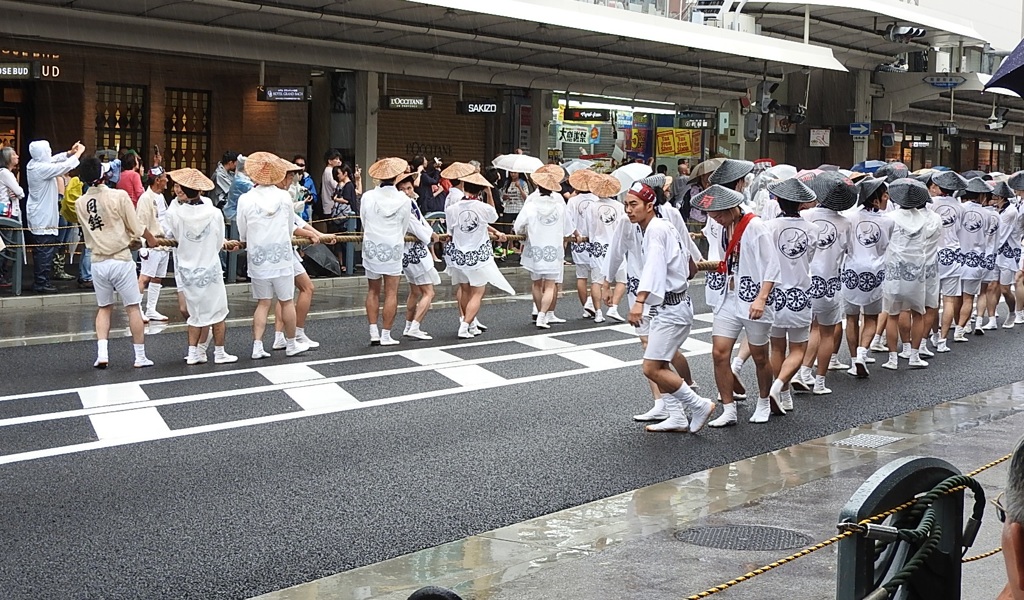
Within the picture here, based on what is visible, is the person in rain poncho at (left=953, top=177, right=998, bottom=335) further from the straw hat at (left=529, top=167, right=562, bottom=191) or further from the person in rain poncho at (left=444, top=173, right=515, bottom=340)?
the person in rain poncho at (left=444, top=173, right=515, bottom=340)

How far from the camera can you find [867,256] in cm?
1341

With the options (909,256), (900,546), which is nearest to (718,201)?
(909,256)

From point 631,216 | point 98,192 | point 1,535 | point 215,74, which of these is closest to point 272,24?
point 215,74

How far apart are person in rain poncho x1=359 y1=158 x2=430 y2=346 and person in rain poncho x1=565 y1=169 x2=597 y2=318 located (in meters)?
2.81

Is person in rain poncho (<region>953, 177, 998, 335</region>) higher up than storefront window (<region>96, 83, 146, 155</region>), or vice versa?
storefront window (<region>96, 83, 146, 155</region>)

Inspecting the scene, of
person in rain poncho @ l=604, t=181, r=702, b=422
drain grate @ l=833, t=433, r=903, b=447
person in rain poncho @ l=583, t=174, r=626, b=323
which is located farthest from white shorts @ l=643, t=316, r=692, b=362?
person in rain poncho @ l=583, t=174, r=626, b=323

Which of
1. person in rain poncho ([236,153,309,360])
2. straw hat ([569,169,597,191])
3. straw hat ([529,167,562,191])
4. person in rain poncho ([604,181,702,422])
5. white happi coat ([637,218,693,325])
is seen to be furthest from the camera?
straw hat ([529,167,562,191])

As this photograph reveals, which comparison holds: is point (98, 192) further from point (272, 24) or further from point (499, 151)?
point (499, 151)

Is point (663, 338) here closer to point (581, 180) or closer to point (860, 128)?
point (581, 180)

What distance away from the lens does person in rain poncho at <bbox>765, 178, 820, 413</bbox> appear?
1100cm

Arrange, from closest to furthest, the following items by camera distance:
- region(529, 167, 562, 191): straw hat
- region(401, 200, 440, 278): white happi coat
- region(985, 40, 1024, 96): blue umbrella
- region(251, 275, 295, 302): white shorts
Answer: region(985, 40, 1024, 96): blue umbrella
region(251, 275, 295, 302): white shorts
region(401, 200, 440, 278): white happi coat
region(529, 167, 562, 191): straw hat

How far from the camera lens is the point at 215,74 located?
24422 mm

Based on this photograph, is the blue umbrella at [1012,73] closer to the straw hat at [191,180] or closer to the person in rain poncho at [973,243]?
the straw hat at [191,180]

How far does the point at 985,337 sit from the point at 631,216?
9114 mm
